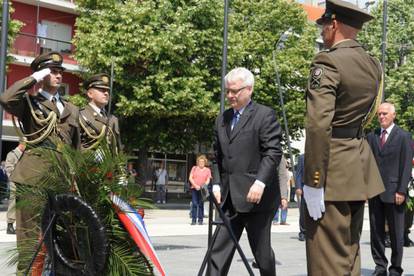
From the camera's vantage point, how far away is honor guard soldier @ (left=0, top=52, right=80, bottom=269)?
5.32 m

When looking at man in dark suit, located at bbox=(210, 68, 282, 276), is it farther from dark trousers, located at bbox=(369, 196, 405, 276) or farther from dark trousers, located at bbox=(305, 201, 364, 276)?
dark trousers, located at bbox=(369, 196, 405, 276)

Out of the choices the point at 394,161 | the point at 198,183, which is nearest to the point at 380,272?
the point at 394,161

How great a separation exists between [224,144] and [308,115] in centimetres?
153

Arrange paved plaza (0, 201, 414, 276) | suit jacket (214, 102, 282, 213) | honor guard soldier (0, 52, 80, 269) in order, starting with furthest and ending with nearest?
paved plaza (0, 201, 414, 276), suit jacket (214, 102, 282, 213), honor guard soldier (0, 52, 80, 269)

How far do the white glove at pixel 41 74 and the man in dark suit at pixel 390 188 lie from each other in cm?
441

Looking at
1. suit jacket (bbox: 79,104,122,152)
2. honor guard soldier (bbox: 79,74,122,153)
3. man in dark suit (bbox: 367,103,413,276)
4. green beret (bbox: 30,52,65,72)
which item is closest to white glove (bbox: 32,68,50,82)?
green beret (bbox: 30,52,65,72)

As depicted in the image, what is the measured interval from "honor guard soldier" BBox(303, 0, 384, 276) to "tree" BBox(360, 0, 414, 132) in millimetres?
40910

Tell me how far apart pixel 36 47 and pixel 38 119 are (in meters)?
33.2

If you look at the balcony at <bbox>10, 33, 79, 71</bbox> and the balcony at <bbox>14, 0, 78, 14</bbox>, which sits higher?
the balcony at <bbox>14, 0, 78, 14</bbox>

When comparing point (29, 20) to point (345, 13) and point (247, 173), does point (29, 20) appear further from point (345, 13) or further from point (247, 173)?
point (345, 13)

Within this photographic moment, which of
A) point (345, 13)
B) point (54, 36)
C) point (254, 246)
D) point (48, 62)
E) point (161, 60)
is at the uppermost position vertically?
point (54, 36)

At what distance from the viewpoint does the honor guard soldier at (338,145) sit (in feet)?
15.1

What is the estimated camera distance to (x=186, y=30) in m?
31.6

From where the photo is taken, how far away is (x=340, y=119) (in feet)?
15.7
